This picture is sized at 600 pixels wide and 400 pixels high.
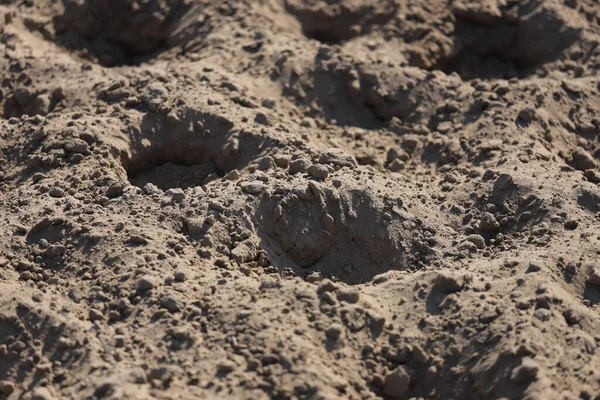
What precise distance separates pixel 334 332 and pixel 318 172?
1.08 meters

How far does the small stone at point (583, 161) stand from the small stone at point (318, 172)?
154 cm

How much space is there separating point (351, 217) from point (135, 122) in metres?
1.33

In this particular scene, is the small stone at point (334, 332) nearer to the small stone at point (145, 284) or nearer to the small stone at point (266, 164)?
the small stone at point (145, 284)

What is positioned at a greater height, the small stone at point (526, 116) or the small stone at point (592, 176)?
the small stone at point (526, 116)

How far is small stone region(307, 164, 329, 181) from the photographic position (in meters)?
5.18

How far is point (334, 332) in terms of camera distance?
171 inches

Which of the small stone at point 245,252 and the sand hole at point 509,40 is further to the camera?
the sand hole at point 509,40

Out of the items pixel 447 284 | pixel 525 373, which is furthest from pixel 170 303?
pixel 525 373

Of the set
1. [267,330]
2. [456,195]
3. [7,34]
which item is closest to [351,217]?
[456,195]

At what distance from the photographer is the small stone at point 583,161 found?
19.0ft

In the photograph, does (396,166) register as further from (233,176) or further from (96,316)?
(96,316)

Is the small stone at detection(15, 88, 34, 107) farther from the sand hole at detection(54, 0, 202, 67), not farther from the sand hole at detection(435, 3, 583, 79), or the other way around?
the sand hole at detection(435, 3, 583, 79)

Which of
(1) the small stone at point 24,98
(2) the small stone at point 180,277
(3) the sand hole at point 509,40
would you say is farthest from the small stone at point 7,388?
(3) the sand hole at point 509,40

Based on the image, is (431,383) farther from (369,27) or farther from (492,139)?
(369,27)
